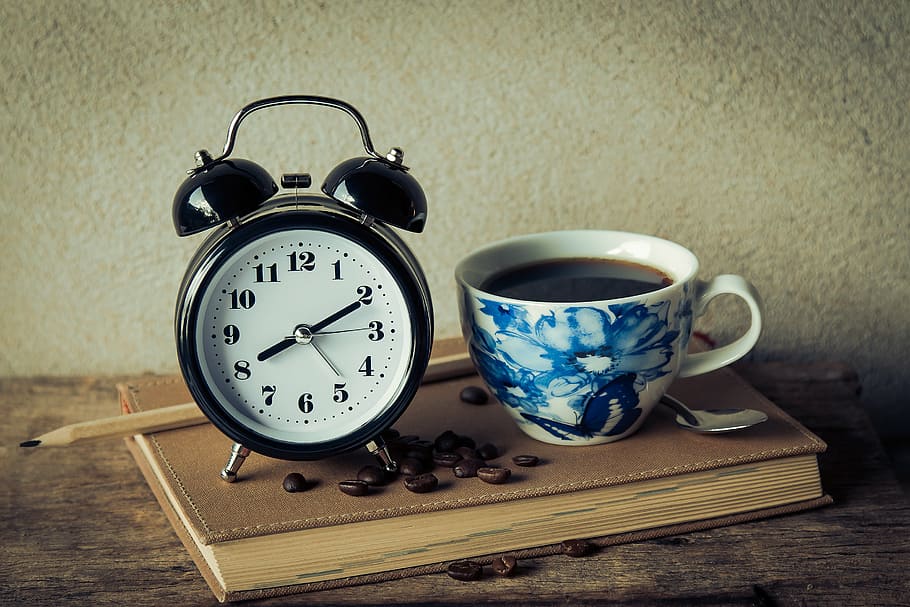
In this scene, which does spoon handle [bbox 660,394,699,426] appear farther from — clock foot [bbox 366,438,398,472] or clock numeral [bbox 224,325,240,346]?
clock numeral [bbox 224,325,240,346]

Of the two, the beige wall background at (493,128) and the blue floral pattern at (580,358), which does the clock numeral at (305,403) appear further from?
the beige wall background at (493,128)

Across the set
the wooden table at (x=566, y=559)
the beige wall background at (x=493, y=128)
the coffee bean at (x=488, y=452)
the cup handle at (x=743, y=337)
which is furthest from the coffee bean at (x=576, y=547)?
the beige wall background at (x=493, y=128)

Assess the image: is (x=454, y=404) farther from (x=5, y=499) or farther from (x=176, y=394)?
(x=5, y=499)

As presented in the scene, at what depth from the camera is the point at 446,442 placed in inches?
35.1

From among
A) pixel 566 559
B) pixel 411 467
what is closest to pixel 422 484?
pixel 411 467

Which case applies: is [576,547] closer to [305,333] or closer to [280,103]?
[305,333]

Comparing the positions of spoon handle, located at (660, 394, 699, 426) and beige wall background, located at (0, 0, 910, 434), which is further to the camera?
beige wall background, located at (0, 0, 910, 434)

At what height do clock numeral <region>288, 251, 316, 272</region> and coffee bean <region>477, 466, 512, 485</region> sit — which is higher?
clock numeral <region>288, 251, 316, 272</region>

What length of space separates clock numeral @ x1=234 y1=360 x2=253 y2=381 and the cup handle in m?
0.43

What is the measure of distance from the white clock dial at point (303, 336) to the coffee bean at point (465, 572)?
6.3 inches

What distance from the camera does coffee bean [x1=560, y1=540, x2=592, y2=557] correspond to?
802mm

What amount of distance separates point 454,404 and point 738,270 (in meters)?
0.45

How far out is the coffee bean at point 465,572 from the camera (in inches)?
30.4

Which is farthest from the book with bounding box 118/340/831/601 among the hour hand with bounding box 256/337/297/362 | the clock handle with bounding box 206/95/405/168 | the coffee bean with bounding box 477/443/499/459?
the clock handle with bounding box 206/95/405/168
